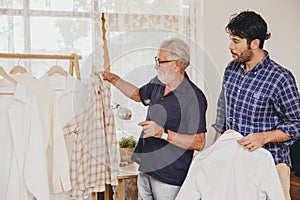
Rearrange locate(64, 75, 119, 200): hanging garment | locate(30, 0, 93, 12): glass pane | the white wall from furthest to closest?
the white wall < locate(30, 0, 93, 12): glass pane < locate(64, 75, 119, 200): hanging garment

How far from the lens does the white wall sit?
3.27m

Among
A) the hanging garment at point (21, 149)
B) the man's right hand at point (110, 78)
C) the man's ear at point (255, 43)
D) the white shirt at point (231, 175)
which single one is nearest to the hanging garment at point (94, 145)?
the man's right hand at point (110, 78)

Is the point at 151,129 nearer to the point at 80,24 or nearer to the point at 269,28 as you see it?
the point at 80,24

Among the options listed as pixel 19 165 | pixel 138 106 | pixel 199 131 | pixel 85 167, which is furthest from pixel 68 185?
pixel 199 131

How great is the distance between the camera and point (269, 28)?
3389 millimetres

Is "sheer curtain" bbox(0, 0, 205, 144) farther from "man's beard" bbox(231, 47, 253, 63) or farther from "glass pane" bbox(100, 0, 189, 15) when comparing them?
"man's beard" bbox(231, 47, 253, 63)

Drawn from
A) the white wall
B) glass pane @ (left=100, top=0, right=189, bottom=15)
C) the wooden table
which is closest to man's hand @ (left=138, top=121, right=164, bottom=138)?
the wooden table

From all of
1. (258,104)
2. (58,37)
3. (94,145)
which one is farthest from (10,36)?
(258,104)

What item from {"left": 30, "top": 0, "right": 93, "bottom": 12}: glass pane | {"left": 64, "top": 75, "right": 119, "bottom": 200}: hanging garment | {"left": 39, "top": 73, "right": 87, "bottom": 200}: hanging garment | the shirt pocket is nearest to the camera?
the shirt pocket

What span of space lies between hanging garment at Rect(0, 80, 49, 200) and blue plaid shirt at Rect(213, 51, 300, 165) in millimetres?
945

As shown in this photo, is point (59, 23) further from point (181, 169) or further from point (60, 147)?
point (181, 169)

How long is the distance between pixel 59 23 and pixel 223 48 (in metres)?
1.20

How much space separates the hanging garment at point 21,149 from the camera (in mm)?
2109

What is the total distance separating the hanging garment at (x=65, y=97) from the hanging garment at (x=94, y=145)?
115 millimetres
